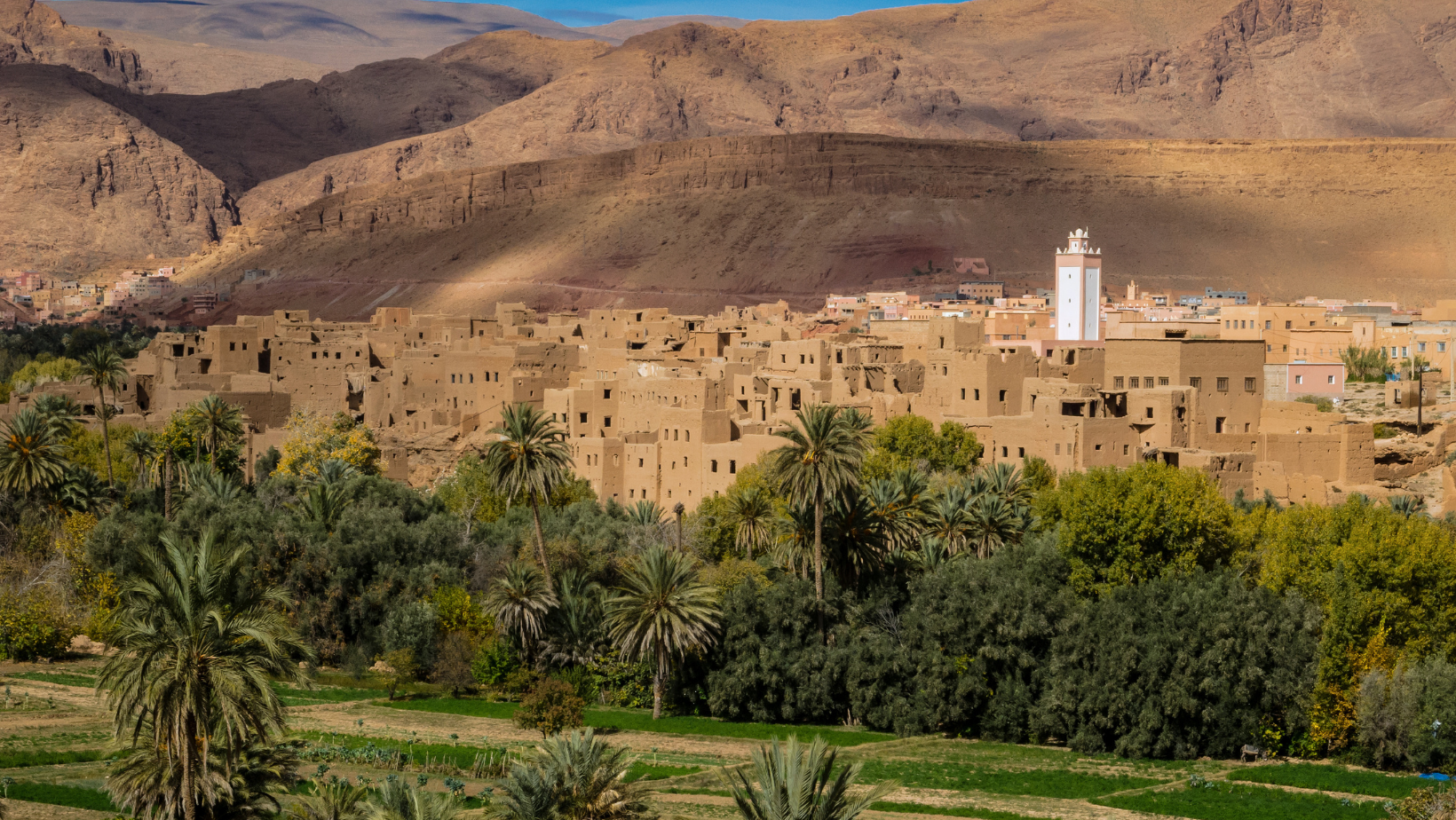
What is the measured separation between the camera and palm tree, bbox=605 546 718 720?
128 ft

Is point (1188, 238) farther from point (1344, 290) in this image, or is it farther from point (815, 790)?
point (815, 790)

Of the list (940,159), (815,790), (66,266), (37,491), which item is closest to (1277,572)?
(815,790)

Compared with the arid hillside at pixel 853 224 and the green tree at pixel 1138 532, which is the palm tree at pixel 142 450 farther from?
the arid hillside at pixel 853 224

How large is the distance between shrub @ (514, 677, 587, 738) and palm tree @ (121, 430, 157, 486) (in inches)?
969

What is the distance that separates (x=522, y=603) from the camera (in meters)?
41.2

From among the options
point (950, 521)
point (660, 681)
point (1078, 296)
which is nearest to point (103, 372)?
point (660, 681)

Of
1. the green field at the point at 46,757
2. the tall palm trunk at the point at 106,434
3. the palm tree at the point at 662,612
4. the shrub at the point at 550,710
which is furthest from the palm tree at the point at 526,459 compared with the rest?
the tall palm trunk at the point at 106,434

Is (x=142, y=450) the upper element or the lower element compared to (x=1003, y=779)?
upper

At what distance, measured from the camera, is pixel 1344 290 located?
485 ft

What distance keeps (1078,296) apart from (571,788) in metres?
50.6

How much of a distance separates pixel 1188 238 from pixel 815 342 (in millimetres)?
105472

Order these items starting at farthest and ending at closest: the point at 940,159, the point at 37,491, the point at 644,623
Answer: the point at 940,159 → the point at 37,491 → the point at 644,623

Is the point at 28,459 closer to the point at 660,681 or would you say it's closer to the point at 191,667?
the point at 660,681

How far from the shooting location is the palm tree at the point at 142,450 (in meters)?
57.9
